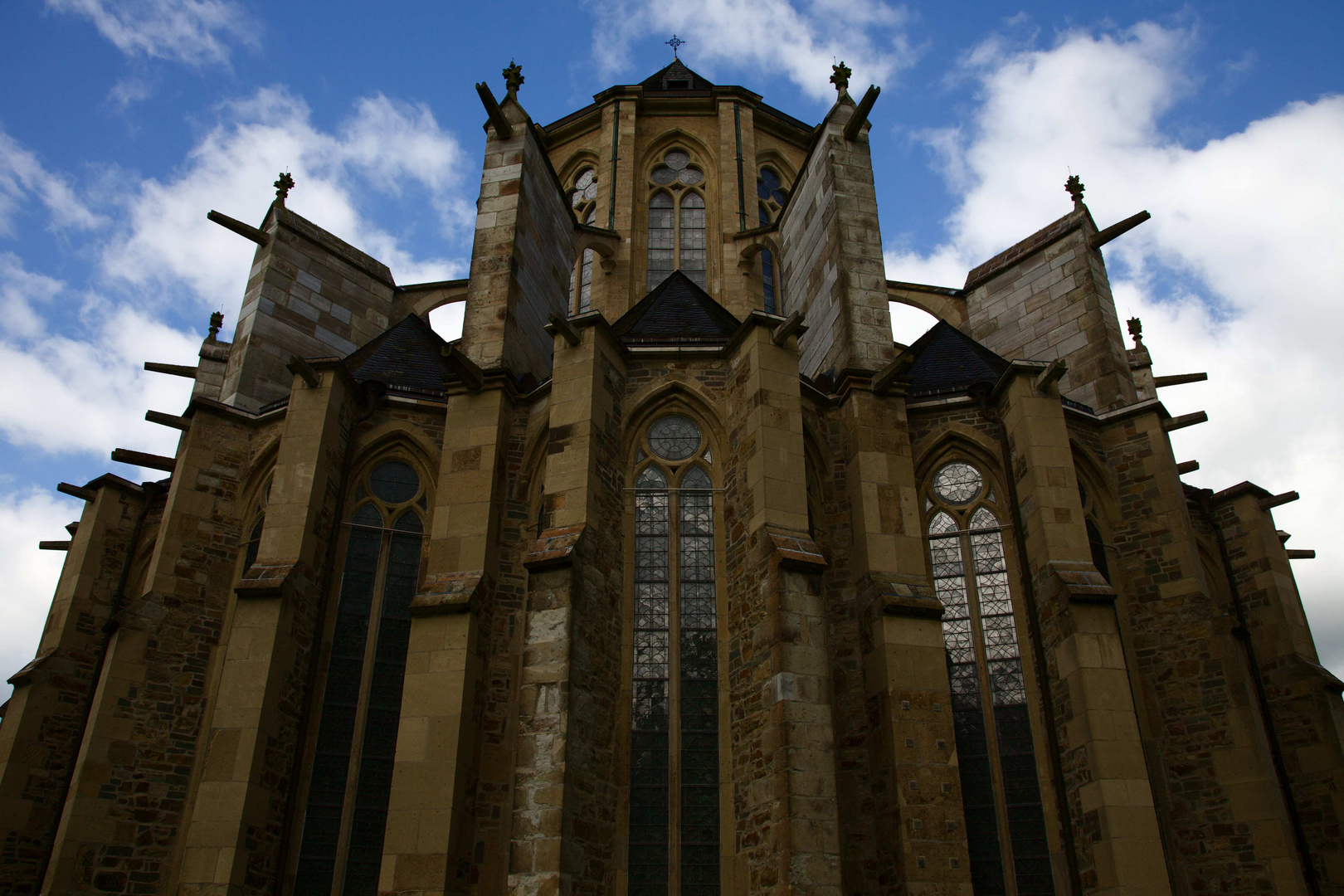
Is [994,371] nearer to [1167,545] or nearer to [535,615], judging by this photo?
[1167,545]

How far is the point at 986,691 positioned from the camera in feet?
39.3

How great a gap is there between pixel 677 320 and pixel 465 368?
119 inches

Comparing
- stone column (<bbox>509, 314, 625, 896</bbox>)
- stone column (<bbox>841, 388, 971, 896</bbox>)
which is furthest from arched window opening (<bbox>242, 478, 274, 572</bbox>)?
stone column (<bbox>841, 388, 971, 896</bbox>)

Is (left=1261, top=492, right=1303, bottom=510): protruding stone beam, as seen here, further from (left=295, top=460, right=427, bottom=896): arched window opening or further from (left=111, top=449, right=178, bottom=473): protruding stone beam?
(left=111, top=449, right=178, bottom=473): protruding stone beam

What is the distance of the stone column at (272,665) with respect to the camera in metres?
10.2

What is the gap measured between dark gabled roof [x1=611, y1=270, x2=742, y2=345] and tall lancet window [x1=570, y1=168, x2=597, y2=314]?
5.59 meters

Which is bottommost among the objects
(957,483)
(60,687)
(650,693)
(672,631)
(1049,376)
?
(650,693)

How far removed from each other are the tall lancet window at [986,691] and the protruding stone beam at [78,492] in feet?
40.9

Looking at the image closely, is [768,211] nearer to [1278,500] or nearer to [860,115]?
[860,115]

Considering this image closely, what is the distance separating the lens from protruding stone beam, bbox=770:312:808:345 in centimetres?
1182

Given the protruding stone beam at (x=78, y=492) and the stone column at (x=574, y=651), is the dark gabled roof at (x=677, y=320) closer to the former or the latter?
the stone column at (x=574, y=651)

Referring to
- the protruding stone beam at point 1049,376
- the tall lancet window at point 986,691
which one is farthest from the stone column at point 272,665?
the protruding stone beam at point 1049,376

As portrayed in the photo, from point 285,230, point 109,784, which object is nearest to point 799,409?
point 109,784

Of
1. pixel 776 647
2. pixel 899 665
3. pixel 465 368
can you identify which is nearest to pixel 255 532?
pixel 465 368
